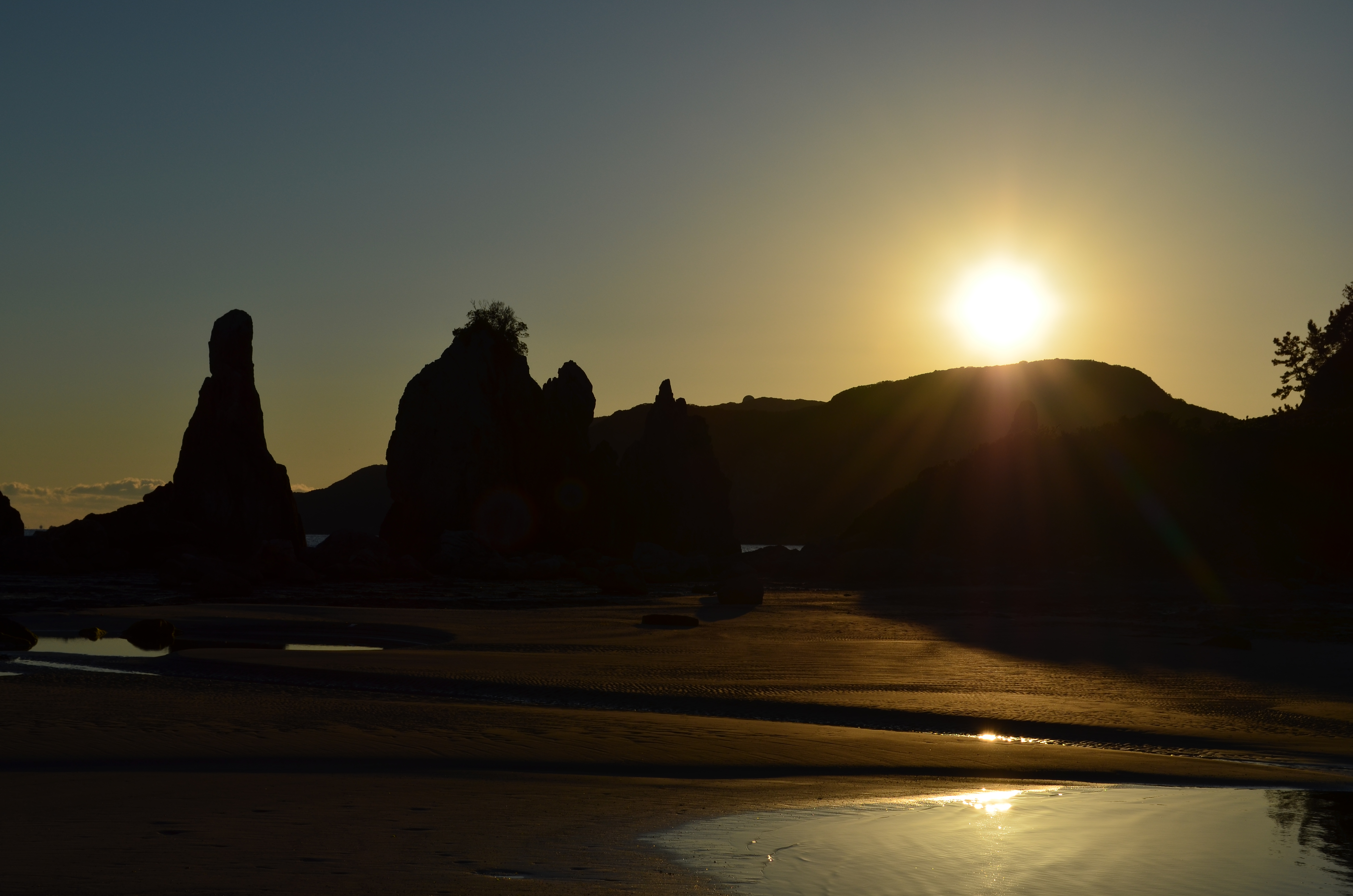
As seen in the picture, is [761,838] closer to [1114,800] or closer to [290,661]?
[1114,800]

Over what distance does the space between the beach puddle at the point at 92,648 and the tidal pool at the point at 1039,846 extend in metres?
16.4

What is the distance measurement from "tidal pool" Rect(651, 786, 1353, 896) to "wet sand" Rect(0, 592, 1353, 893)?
1.81 ft

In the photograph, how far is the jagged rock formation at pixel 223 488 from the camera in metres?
65.2

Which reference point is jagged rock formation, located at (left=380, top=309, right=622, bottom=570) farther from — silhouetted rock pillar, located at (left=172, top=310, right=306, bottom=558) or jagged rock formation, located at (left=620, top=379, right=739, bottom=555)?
jagged rock formation, located at (left=620, top=379, right=739, bottom=555)

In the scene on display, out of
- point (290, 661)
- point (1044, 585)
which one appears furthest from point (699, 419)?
point (290, 661)

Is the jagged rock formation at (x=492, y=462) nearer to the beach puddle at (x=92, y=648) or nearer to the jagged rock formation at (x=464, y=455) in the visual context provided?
the jagged rock formation at (x=464, y=455)

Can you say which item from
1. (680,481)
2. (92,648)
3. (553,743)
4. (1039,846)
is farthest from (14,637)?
(680,481)

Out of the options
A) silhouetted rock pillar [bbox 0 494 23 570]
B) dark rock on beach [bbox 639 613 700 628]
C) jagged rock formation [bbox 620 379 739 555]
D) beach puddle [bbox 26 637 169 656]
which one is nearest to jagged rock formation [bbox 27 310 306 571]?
silhouetted rock pillar [bbox 0 494 23 570]

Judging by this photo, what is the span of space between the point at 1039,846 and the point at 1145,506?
58.0 metres

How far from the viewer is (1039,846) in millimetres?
7133

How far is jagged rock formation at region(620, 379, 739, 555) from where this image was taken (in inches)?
3824

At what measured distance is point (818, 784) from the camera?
31.7ft

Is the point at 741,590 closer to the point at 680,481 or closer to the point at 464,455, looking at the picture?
the point at 464,455

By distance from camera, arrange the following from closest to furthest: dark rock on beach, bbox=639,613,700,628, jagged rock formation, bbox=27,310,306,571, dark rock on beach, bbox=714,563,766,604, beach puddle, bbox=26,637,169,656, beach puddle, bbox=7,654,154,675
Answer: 1. beach puddle, bbox=7,654,154,675
2. beach puddle, bbox=26,637,169,656
3. dark rock on beach, bbox=639,613,700,628
4. dark rock on beach, bbox=714,563,766,604
5. jagged rock formation, bbox=27,310,306,571
